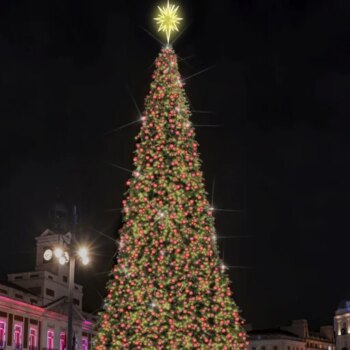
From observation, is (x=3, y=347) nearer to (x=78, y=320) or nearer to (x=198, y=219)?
(x=78, y=320)

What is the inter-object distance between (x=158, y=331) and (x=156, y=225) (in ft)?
11.0

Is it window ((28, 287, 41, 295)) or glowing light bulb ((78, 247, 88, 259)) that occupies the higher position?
window ((28, 287, 41, 295))

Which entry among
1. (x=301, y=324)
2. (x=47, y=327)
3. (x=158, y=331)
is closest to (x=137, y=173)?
(x=158, y=331)

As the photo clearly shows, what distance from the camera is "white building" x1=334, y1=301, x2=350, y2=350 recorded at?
126312 millimetres

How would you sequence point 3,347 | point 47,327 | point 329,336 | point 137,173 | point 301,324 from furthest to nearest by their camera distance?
point 329,336 → point 301,324 → point 47,327 → point 3,347 → point 137,173

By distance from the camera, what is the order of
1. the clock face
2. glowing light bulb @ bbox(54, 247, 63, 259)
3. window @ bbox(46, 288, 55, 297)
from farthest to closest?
the clock face < window @ bbox(46, 288, 55, 297) < glowing light bulb @ bbox(54, 247, 63, 259)

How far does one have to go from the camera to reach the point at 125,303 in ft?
71.0

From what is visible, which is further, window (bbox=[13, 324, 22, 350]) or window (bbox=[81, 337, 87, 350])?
window (bbox=[81, 337, 87, 350])

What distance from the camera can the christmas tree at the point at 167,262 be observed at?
2134 cm

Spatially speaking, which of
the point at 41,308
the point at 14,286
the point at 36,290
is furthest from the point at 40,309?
the point at 36,290

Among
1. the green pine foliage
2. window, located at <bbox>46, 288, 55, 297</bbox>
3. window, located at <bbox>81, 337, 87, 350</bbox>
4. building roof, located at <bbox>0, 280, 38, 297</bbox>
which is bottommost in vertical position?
the green pine foliage

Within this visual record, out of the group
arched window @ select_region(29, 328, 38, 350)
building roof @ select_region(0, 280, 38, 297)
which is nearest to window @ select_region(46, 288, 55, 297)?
building roof @ select_region(0, 280, 38, 297)

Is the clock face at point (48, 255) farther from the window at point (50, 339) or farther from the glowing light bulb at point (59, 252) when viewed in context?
the glowing light bulb at point (59, 252)

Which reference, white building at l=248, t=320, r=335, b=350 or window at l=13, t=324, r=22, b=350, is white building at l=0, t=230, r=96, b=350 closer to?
window at l=13, t=324, r=22, b=350
